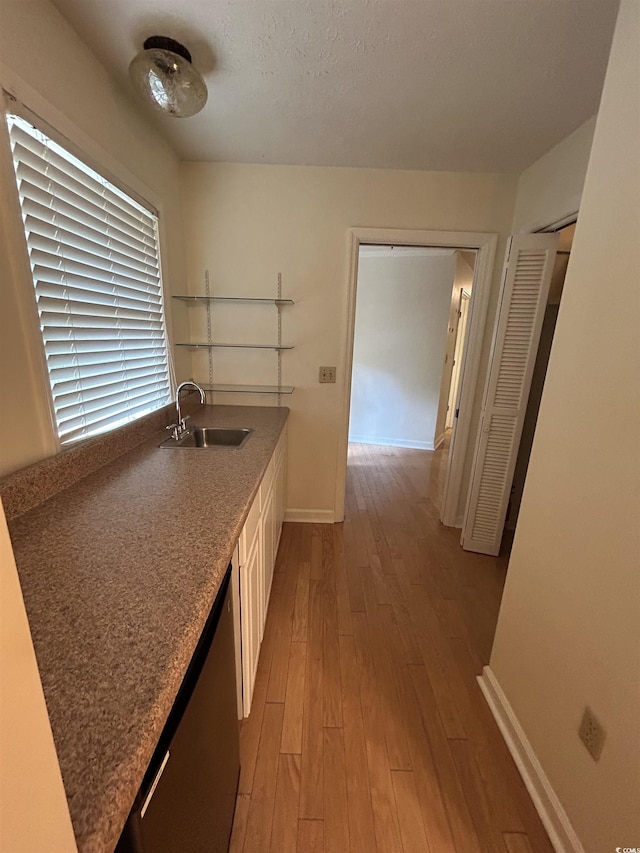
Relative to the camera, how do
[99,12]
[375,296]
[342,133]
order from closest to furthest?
[99,12] → [342,133] → [375,296]

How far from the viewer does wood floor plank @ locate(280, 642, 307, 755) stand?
4.25 ft

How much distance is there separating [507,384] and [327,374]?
1.17m

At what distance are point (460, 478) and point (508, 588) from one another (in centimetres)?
133

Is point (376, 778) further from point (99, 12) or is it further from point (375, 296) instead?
point (375, 296)

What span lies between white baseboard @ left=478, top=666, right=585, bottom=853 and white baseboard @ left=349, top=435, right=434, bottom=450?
3.37m

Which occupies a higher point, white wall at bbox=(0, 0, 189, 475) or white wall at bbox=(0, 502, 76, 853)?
white wall at bbox=(0, 0, 189, 475)

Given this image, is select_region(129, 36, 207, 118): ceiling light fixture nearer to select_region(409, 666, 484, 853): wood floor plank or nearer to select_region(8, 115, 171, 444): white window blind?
select_region(8, 115, 171, 444): white window blind

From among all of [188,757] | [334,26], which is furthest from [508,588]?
[334,26]

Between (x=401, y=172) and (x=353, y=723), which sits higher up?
(x=401, y=172)

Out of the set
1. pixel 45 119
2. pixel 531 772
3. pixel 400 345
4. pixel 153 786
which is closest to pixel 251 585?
pixel 153 786

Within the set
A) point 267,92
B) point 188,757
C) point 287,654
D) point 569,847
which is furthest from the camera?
point 287,654

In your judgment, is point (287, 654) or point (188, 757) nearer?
point (188, 757)

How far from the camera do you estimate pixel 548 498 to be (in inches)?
46.1

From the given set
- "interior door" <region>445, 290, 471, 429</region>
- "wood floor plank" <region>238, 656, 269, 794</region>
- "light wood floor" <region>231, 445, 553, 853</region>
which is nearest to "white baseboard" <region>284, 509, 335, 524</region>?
"light wood floor" <region>231, 445, 553, 853</region>
